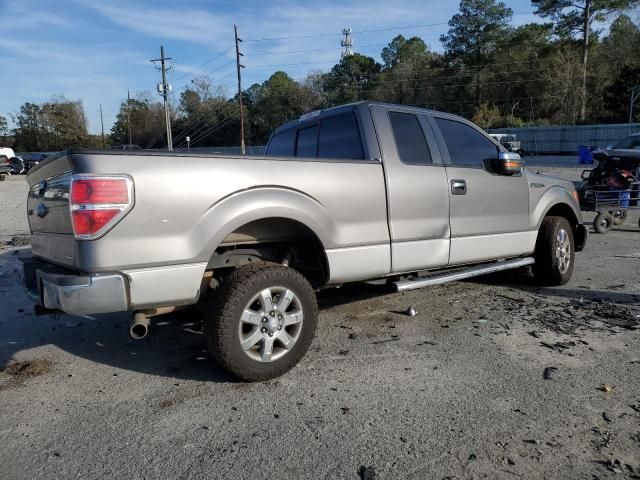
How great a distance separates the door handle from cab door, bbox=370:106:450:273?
98mm

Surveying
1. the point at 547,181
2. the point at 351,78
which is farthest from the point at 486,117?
the point at 547,181

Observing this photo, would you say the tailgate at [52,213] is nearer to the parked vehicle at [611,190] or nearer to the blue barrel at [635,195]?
the parked vehicle at [611,190]

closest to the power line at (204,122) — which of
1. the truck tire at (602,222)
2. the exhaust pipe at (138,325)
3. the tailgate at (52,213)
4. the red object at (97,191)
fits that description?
the truck tire at (602,222)

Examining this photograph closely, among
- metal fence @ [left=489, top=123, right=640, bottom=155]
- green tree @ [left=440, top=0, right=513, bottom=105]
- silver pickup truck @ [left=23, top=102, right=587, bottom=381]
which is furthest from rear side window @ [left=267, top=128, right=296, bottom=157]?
green tree @ [left=440, top=0, right=513, bottom=105]

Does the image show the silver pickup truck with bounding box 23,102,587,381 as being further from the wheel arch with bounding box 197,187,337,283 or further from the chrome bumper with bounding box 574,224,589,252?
the chrome bumper with bounding box 574,224,589,252

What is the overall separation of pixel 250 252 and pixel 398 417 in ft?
5.14

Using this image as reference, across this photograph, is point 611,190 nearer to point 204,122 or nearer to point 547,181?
point 547,181

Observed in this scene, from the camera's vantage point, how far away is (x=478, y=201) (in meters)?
4.89

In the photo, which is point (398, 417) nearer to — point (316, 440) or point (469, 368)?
point (316, 440)

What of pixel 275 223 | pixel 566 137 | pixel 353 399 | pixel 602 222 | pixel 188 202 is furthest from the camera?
pixel 566 137

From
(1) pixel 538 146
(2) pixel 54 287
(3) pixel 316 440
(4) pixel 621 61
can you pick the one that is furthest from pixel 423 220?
(4) pixel 621 61

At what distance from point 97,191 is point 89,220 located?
175 millimetres

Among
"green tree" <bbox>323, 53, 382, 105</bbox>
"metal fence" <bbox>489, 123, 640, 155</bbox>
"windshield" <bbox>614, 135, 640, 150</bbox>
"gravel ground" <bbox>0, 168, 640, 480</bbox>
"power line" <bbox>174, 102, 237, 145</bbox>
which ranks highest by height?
"green tree" <bbox>323, 53, 382, 105</bbox>

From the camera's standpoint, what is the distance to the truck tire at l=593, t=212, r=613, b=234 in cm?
980
